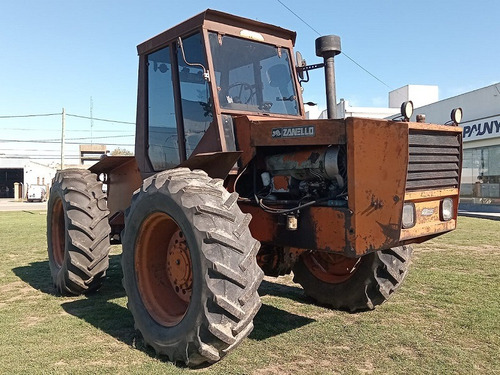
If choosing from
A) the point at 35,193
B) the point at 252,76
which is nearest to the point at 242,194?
the point at 252,76

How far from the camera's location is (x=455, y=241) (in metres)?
11.1

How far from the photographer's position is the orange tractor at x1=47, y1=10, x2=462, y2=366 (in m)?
3.67

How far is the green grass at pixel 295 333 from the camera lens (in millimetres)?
3801

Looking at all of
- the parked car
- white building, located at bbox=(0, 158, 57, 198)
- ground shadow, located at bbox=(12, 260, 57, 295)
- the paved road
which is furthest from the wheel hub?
white building, located at bbox=(0, 158, 57, 198)

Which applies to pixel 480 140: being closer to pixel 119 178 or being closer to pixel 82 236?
pixel 119 178

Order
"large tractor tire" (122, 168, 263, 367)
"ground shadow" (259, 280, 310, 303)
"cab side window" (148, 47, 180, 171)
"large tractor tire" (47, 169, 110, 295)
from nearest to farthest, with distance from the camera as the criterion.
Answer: "large tractor tire" (122, 168, 263, 367) → "cab side window" (148, 47, 180, 171) → "large tractor tire" (47, 169, 110, 295) → "ground shadow" (259, 280, 310, 303)

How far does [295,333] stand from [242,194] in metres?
1.43

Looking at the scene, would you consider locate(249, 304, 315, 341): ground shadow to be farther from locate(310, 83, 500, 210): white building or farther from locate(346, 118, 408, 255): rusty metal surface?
locate(310, 83, 500, 210): white building

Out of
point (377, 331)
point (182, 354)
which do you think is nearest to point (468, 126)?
point (377, 331)

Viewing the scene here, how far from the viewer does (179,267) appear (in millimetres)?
4238

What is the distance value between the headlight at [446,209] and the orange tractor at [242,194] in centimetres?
2

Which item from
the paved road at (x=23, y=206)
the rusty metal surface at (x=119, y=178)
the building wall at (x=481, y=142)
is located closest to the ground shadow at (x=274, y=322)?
the rusty metal surface at (x=119, y=178)

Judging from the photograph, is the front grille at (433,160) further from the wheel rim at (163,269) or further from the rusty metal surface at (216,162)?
the wheel rim at (163,269)

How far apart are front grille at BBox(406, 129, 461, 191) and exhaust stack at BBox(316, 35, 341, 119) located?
1.15 m
